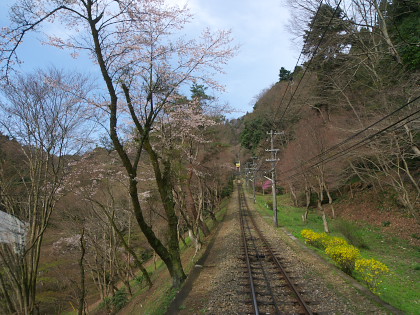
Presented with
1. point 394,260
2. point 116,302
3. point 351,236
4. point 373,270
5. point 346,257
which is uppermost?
point 346,257

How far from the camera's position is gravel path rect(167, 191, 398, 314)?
7.30 metres

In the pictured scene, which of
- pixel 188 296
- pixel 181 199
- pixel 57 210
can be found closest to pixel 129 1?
pixel 188 296

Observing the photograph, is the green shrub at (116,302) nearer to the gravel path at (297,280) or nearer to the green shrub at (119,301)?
the green shrub at (119,301)

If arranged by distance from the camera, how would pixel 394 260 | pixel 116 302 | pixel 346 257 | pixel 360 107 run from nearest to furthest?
1. pixel 346 257
2. pixel 394 260
3. pixel 116 302
4. pixel 360 107

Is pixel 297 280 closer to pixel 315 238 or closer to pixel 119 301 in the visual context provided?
pixel 315 238

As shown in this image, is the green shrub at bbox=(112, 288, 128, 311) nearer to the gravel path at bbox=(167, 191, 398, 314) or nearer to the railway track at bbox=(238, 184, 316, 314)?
the gravel path at bbox=(167, 191, 398, 314)

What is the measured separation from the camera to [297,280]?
9383mm

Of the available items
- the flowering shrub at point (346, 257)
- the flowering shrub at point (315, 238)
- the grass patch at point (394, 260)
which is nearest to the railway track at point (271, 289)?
the flowering shrub at point (346, 257)

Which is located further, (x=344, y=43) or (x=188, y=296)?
(x=344, y=43)

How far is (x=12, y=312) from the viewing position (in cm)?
1021

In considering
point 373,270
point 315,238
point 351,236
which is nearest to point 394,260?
point 351,236

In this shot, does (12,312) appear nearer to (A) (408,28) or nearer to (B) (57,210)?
(B) (57,210)

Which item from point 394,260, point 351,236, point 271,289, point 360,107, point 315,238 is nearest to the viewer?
point 271,289

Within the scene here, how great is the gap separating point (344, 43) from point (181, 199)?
11.7 m
